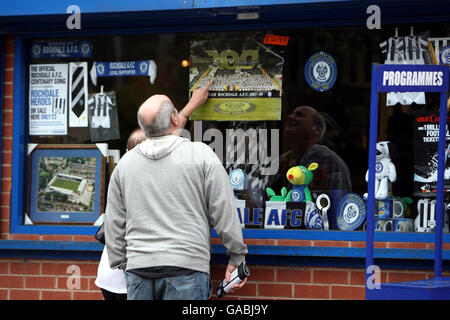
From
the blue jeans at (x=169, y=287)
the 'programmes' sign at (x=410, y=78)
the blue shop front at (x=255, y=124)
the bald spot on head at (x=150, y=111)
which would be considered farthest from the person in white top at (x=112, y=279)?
the 'programmes' sign at (x=410, y=78)

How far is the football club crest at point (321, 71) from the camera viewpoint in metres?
5.66

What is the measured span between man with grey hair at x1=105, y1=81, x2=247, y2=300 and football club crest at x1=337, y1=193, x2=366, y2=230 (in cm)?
137

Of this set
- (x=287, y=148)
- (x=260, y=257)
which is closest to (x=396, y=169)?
(x=287, y=148)

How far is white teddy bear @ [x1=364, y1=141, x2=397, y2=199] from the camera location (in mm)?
5570

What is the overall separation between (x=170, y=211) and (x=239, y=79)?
1780 millimetres

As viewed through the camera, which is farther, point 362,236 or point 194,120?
point 194,120

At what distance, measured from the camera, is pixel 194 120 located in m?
5.84

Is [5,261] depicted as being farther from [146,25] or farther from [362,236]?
[362,236]

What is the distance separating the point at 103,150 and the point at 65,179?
41 centimetres

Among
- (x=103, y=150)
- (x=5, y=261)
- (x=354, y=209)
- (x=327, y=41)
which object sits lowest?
(x=5, y=261)

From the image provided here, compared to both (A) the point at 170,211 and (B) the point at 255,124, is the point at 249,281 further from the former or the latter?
(A) the point at 170,211

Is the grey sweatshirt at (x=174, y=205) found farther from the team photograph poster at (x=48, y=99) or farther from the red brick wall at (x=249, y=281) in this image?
the team photograph poster at (x=48, y=99)

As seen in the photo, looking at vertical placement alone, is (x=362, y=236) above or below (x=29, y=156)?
below

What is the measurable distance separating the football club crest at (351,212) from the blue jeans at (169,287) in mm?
1571
